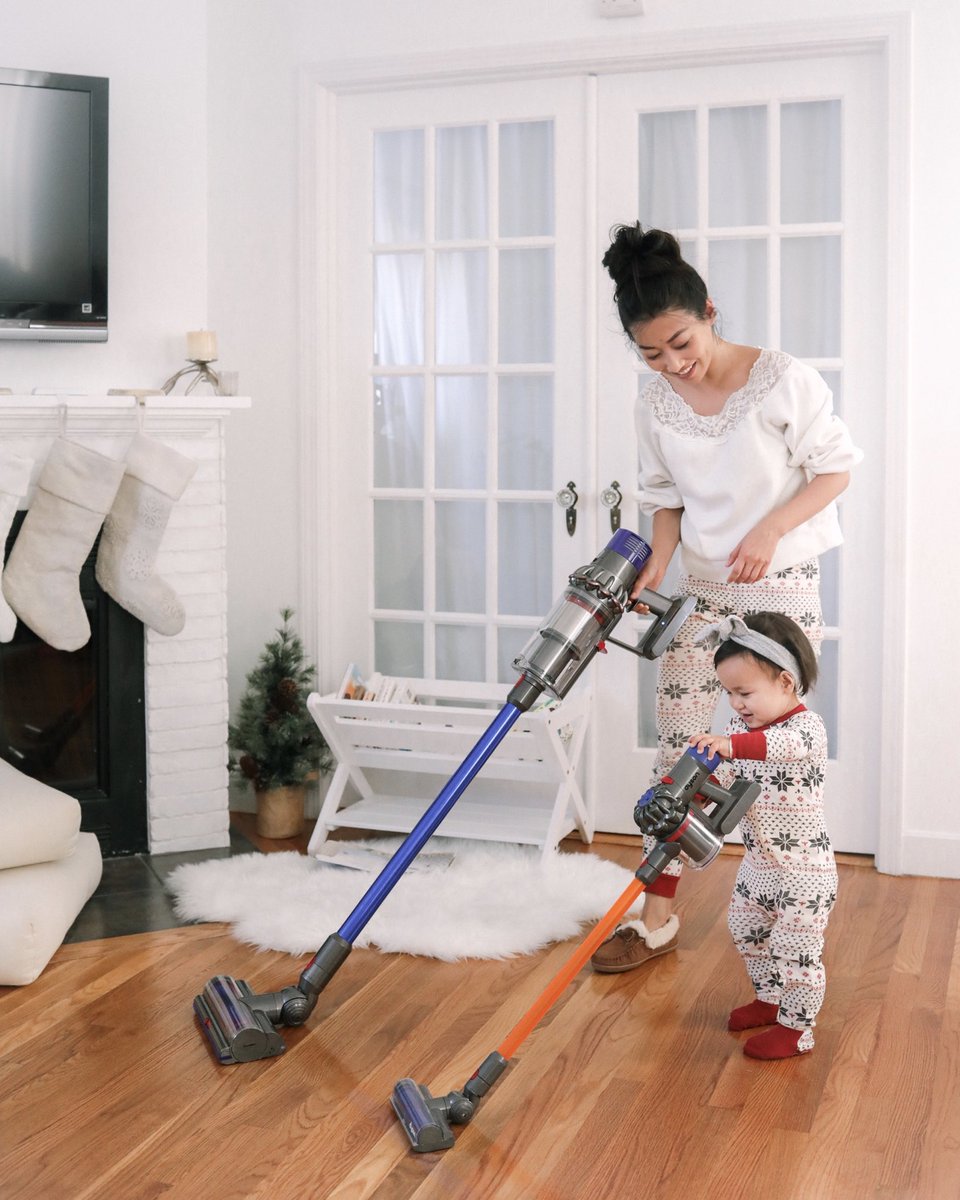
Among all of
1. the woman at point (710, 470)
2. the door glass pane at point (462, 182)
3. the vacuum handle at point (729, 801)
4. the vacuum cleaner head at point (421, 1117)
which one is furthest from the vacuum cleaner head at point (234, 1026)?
the door glass pane at point (462, 182)

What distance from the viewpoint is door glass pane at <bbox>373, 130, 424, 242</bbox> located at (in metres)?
3.66

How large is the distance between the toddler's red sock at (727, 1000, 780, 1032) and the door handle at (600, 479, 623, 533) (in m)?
1.52

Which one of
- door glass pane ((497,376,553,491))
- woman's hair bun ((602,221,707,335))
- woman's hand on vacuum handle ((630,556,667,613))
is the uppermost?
woman's hair bun ((602,221,707,335))

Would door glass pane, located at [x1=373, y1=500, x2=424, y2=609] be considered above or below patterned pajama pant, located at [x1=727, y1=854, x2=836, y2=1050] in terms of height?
above

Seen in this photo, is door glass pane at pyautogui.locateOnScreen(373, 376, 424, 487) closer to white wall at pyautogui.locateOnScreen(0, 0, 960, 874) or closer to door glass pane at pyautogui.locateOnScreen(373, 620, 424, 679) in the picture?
white wall at pyautogui.locateOnScreen(0, 0, 960, 874)

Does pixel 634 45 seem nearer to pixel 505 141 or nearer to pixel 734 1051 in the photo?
pixel 505 141

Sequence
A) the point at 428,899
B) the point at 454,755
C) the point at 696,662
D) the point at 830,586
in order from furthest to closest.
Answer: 1. the point at 830,586
2. the point at 454,755
3. the point at 428,899
4. the point at 696,662

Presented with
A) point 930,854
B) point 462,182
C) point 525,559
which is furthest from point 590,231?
point 930,854

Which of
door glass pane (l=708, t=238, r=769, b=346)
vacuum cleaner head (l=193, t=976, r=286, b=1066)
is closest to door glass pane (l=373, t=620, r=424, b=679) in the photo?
door glass pane (l=708, t=238, r=769, b=346)

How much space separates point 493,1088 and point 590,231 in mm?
2311

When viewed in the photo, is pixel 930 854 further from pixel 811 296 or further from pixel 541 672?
pixel 541 672

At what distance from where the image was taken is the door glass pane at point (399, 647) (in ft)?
12.5

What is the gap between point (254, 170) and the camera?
3719mm

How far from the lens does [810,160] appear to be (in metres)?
3.37
